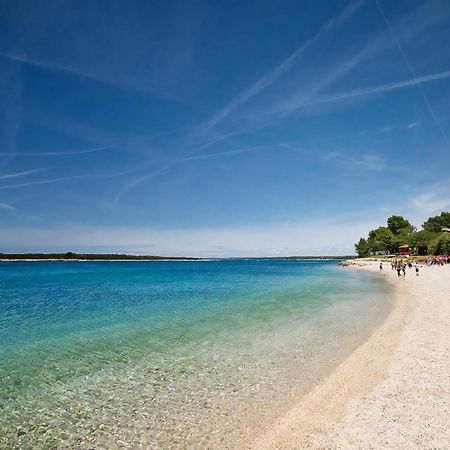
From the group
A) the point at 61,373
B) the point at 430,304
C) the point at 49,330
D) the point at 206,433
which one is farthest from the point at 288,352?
the point at 430,304

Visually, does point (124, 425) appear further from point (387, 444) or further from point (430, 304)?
point (430, 304)

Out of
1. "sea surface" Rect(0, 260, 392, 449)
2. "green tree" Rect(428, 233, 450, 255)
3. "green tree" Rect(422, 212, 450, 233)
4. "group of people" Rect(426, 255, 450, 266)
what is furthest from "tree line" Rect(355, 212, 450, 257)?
"sea surface" Rect(0, 260, 392, 449)

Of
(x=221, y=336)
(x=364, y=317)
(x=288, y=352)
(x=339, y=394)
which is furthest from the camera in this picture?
(x=364, y=317)

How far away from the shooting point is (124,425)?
7.24 meters

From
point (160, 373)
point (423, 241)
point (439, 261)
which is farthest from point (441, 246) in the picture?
point (160, 373)

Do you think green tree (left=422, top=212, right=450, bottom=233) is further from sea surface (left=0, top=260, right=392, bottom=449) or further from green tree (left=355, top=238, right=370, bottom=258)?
sea surface (left=0, top=260, right=392, bottom=449)

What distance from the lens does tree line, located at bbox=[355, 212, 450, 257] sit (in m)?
109

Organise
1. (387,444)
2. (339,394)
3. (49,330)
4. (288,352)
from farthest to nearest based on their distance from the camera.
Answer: (49,330), (288,352), (339,394), (387,444)

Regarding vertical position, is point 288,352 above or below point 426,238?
below

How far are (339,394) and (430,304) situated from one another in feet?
53.9

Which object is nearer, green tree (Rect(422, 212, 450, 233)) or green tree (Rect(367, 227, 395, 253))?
green tree (Rect(367, 227, 395, 253))

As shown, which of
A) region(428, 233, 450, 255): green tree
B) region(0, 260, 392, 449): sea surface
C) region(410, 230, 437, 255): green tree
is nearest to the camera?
region(0, 260, 392, 449): sea surface

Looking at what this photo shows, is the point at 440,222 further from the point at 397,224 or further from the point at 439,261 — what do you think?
the point at 439,261

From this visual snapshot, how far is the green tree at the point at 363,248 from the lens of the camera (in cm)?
16243
